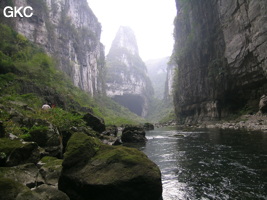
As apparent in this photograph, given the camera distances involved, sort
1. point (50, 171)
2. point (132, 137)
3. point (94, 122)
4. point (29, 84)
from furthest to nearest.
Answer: point (29, 84) < point (94, 122) < point (132, 137) < point (50, 171)

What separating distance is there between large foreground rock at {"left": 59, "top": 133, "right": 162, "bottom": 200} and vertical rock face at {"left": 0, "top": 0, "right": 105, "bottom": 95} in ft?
134

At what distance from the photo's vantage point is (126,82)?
131m

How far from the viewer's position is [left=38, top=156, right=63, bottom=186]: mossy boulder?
534cm

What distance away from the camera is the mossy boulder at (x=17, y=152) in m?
5.11

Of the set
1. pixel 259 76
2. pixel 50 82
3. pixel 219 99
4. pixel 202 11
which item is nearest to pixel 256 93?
pixel 259 76

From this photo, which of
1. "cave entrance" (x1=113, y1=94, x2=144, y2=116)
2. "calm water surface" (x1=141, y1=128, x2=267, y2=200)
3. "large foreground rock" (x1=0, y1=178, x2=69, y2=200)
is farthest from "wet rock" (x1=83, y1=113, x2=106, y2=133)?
"cave entrance" (x1=113, y1=94, x2=144, y2=116)

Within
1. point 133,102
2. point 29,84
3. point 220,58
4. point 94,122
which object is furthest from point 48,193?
point 133,102

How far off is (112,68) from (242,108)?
110 meters

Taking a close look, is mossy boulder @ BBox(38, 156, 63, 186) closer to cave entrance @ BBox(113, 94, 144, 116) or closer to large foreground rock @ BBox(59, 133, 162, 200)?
large foreground rock @ BBox(59, 133, 162, 200)

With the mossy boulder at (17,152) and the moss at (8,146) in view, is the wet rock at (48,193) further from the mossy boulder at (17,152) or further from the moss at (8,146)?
the moss at (8,146)

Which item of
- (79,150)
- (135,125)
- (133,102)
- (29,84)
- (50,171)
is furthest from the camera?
(133,102)

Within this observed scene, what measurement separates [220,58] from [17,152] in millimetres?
35771

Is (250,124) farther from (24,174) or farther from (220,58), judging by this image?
(24,174)

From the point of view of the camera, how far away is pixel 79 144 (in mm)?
5625
